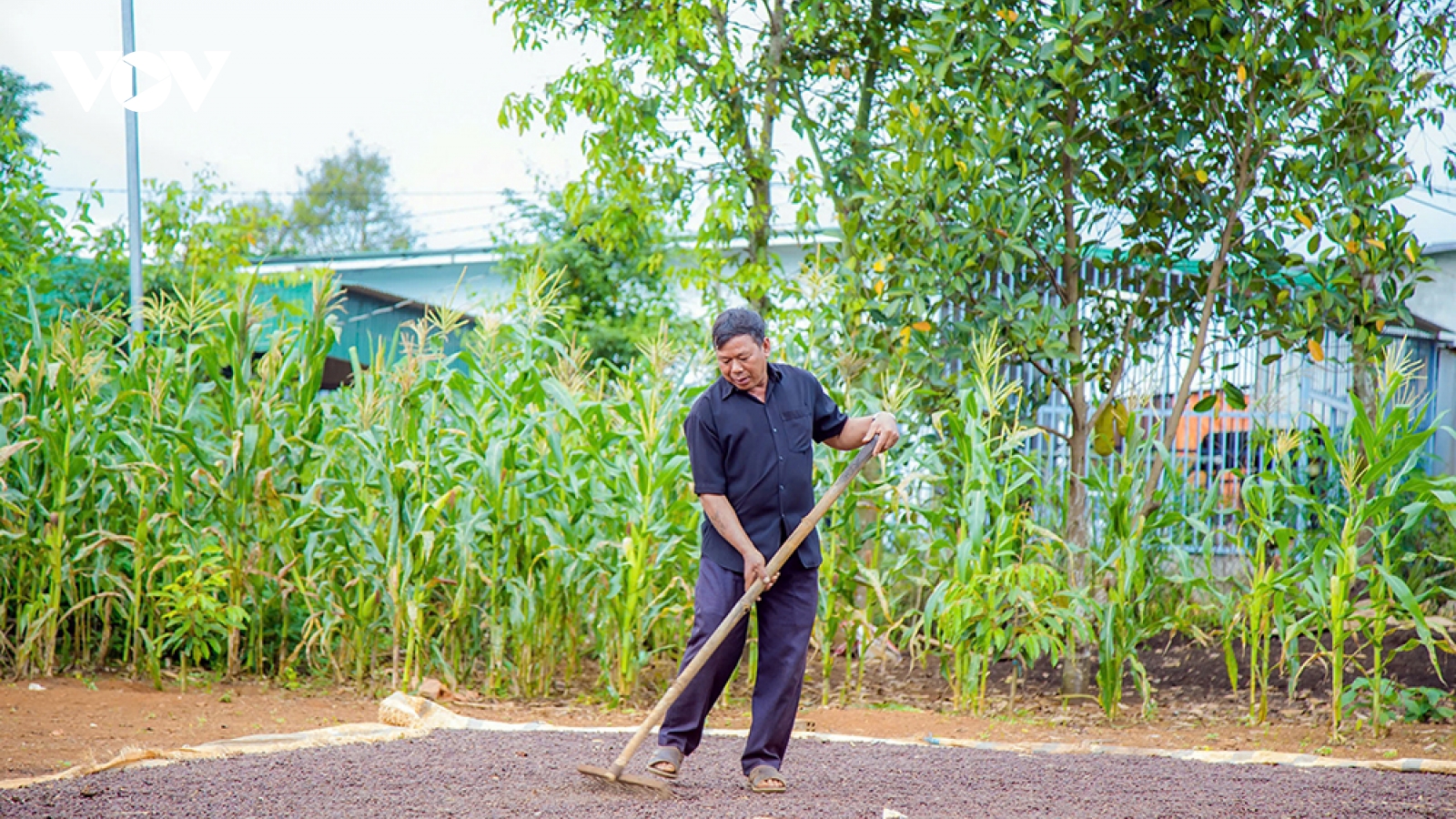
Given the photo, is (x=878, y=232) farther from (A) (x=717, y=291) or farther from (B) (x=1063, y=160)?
(A) (x=717, y=291)

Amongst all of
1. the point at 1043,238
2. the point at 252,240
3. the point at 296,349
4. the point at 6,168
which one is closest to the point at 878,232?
the point at 1043,238

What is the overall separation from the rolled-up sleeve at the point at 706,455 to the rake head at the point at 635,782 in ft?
2.57

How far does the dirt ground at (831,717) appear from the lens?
4250 millimetres

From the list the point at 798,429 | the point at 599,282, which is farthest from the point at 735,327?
the point at 599,282

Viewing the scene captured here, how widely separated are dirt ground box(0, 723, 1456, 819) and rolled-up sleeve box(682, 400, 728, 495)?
0.84 meters

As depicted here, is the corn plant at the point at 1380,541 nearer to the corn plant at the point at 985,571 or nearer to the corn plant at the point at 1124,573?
the corn plant at the point at 1124,573

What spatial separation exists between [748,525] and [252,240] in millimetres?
7255

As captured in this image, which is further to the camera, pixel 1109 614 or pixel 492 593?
pixel 492 593

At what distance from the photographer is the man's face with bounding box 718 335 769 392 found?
335 cm

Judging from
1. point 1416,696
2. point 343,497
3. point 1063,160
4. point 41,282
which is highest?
point 1063,160

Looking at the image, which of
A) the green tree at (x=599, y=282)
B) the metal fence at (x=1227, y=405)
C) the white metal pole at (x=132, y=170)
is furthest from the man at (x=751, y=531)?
the green tree at (x=599, y=282)

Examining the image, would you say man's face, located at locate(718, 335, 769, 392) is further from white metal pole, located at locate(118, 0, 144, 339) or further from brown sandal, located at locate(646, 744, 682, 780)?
white metal pole, located at locate(118, 0, 144, 339)

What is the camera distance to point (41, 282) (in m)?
6.16

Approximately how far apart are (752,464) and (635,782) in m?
0.91
